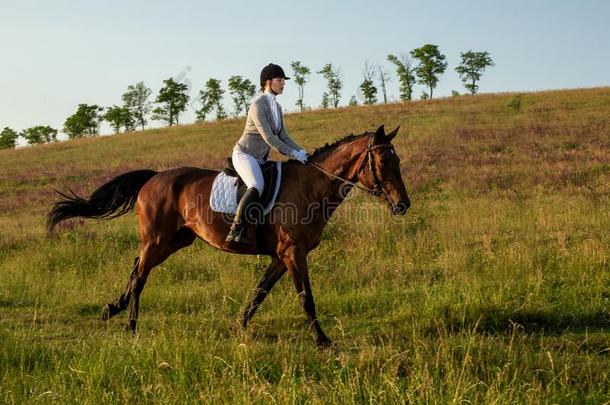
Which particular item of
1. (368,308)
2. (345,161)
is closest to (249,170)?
(345,161)

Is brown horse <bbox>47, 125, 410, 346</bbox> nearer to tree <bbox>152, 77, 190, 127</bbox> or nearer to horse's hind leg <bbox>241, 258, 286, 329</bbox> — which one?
horse's hind leg <bbox>241, 258, 286, 329</bbox>

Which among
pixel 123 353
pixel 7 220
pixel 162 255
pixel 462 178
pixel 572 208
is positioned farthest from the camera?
pixel 462 178

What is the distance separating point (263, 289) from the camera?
23.1ft

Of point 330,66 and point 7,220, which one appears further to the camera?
point 330,66

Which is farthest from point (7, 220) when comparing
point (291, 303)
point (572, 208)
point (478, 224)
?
point (572, 208)

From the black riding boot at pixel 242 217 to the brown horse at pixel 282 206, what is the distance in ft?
0.43

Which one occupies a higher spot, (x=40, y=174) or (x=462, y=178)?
(x=40, y=174)

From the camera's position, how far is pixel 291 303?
26.3 feet

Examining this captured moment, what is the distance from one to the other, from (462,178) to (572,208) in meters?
6.76

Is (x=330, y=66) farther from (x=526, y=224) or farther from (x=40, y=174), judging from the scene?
(x=526, y=224)

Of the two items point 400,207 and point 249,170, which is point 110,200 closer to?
point 249,170

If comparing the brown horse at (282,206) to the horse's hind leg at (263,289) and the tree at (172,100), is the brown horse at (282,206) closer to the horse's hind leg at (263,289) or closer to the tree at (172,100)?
the horse's hind leg at (263,289)

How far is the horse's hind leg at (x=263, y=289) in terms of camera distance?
7031mm


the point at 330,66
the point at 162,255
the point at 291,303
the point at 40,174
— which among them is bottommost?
the point at 291,303
